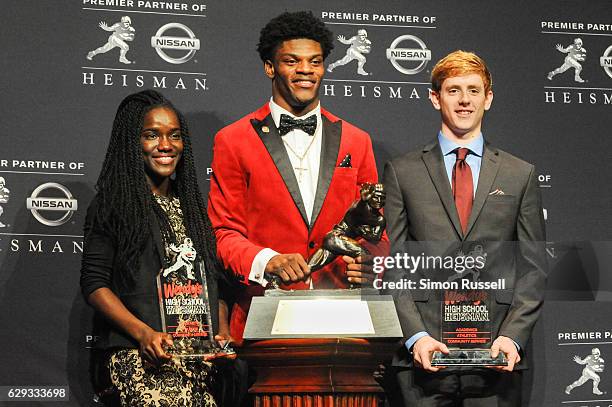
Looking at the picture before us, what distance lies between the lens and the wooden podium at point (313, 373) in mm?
3328

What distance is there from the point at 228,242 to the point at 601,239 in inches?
79.8

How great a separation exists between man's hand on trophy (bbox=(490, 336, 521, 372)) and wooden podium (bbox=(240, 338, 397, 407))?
742 millimetres

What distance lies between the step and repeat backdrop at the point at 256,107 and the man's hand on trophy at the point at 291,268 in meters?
1.24

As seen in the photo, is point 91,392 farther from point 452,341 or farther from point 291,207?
point 452,341

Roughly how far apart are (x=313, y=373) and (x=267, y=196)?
1.11m

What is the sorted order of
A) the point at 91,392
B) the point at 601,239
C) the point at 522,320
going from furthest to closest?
the point at 601,239 → the point at 91,392 → the point at 522,320

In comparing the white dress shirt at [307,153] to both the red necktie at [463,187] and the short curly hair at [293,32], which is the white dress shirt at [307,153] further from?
the red necktie at [463,187]

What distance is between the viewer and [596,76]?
5.35 meters

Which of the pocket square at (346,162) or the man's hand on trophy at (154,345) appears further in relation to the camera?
the pocket square at (346,162)

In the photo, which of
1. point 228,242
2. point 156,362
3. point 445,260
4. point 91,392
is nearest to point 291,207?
point 228,242

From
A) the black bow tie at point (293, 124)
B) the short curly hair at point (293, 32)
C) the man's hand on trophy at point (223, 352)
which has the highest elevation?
the short curly hair at point (293, 32)

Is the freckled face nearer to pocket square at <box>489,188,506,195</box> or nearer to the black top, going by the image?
pocket square at <box>489,188,506,195</box>

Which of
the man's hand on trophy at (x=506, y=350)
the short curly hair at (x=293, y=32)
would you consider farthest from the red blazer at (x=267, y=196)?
the man's hand on trophy at (x=506, y=350)

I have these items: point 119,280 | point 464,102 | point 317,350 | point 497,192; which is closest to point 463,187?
point 497,192
